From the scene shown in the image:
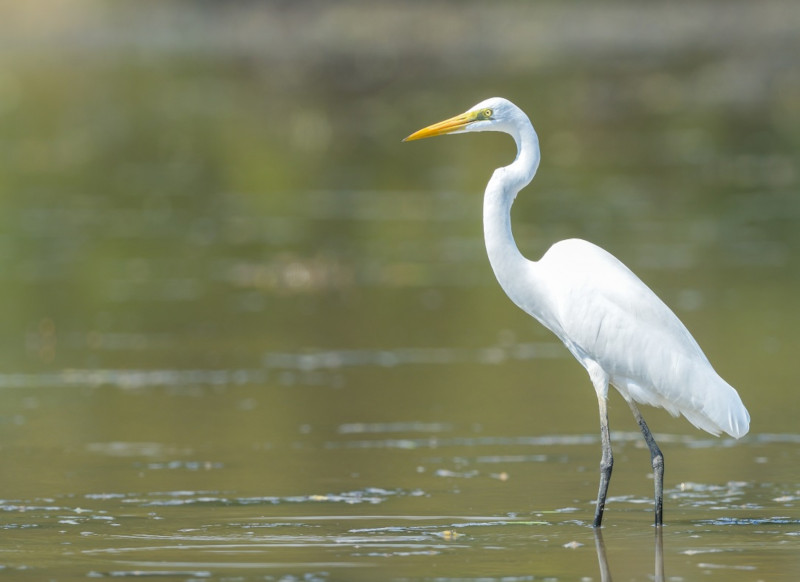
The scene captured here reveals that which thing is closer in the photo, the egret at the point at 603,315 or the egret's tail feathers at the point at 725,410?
the egret's tail feathers at the point at 725,410

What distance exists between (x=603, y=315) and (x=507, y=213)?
615 mm

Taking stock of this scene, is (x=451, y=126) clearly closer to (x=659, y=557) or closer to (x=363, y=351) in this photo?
(x=659, y=557)

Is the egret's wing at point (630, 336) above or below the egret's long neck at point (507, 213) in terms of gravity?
below

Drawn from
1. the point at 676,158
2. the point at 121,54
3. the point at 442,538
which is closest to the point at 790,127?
the point at 676,158

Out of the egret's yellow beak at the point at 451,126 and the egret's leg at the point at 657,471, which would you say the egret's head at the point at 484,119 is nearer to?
the egret's yellow beak at the point at 451,126

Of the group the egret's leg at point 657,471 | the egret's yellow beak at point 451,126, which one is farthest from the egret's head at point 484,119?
the egret's leg at point 657,471

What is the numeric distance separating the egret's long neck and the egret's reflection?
47.2 inches

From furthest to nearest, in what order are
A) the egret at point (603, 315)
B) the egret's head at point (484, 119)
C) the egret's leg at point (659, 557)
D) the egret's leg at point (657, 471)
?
the egret's head at point (484, 119), the egret at point (603, 315), the egret's leg at point (657, 471), the egret's leg at point (659, 557)

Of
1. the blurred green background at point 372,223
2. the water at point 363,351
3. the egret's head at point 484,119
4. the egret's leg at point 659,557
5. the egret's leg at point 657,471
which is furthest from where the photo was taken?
the blurred green background at point 372,223

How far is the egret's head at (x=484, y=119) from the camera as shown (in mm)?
7871

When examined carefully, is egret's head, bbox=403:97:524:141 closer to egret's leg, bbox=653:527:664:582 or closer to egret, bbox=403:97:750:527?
egret, bbox=403:97:750:527

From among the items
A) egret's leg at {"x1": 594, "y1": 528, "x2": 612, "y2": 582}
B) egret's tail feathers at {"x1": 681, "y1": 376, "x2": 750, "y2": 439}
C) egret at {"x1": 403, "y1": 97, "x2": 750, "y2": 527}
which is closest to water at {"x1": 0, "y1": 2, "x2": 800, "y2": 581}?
egret's leg at {"x1": 594, "y1": 528, "x2": 612, "y2": 582}

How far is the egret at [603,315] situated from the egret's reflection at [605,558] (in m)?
0.42

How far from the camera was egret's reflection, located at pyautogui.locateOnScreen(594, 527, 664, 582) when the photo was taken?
6621 mm
